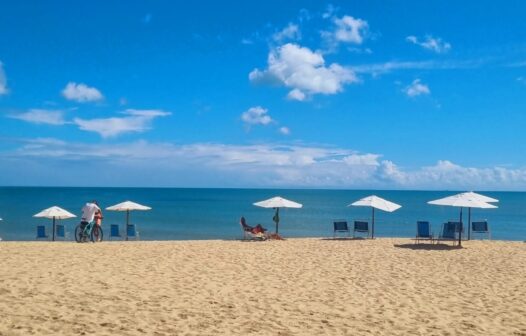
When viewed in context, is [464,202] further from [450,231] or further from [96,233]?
[96,233]

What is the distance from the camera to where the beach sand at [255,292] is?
6293 mm

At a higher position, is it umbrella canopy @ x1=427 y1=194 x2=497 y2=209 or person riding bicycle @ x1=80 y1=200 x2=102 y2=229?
umbrella canopy @ x1=427 y1=194 x2=497 y2=209

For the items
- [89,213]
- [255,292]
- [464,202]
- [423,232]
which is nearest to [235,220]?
[89,213]

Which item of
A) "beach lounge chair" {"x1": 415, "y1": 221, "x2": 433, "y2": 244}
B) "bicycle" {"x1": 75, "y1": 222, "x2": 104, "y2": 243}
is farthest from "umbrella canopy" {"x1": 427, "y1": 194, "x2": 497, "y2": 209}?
"bicycle" {"x1": 75, "y1": 222, "x2": 104, "y2": 243}

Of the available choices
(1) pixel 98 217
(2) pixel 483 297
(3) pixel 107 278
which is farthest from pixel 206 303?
(1) pixel 98 217

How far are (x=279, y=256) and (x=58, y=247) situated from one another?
21.0ft

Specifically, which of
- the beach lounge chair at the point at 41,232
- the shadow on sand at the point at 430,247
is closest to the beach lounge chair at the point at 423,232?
the shadow on sand at the point at 430,247

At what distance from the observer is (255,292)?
27.1 feet

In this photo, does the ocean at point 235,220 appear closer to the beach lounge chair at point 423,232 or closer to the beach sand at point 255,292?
the beach sand at point 255,292

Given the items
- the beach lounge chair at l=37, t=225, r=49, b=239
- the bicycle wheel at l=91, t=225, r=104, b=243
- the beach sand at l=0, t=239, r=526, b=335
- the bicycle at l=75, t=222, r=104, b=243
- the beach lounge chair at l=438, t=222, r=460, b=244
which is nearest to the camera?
the beach sand at l=0, t=239, r=526, b=335

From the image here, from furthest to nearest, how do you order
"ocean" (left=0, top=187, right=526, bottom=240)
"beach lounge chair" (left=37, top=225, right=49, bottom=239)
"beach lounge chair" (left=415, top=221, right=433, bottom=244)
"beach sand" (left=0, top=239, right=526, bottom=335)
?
"ocean" (left=0, top=187, right=526, bottom=240) → "beach lounge chair" (left=37, top=225, right=49, bottom=239) → "beach lounge chair" (left=415, top=221, right=433, bottom=244) → "beach sand" (left=0, top=239, right=526, bottom=335)

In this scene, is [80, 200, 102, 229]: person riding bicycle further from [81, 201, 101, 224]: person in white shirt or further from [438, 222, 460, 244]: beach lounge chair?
[438, 222, 460, 244]: beach lounge chair

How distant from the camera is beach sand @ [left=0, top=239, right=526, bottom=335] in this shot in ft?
20.6

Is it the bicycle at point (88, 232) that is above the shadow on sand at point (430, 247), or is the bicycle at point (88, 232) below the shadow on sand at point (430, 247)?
above
